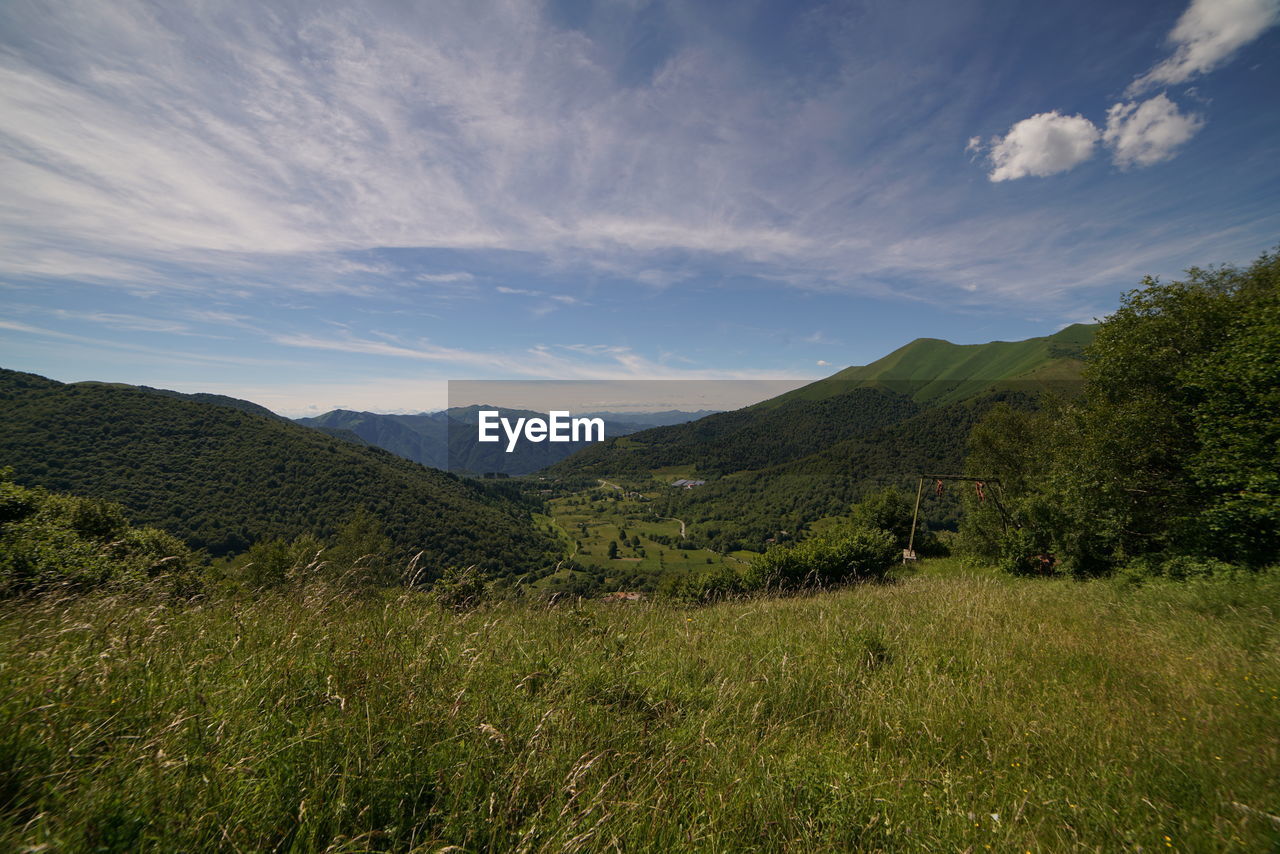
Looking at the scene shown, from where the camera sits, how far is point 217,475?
77.1 m

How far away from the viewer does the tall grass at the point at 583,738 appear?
73.9 inches

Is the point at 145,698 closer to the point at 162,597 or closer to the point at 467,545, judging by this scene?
the point at 162,597

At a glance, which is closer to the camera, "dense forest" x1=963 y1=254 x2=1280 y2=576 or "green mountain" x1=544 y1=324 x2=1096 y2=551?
"dense forest" x1=963 y1=254 x2=1280 y2=576

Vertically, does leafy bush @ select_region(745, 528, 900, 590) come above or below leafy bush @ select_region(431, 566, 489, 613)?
below

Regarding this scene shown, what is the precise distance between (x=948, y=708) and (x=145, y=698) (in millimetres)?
5413

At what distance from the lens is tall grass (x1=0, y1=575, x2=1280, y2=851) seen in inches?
73.9

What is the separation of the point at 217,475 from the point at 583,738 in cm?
10376

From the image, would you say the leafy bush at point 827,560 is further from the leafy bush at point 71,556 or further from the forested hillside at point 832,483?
the forested hillside at point 832,483

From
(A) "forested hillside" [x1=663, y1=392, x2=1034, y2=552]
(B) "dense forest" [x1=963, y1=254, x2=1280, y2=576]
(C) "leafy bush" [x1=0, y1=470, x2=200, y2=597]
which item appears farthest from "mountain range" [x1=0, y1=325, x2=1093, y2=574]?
(B) "dense forest" [x1=963, y1=254, x2=1280, y2=576]

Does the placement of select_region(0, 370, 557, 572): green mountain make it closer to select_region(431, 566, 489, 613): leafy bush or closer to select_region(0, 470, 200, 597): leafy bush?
select_region(0, 470, 200, 597): leafy bush

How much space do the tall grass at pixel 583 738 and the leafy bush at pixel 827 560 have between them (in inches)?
611

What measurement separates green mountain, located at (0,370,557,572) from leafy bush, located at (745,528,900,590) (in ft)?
143

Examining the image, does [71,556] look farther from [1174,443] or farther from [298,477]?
[298,477]

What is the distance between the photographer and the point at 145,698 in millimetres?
2400
